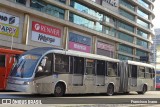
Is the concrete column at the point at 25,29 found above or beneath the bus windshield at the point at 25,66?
above

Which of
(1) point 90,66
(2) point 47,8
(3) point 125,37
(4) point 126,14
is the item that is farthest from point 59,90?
(4) point 126,14

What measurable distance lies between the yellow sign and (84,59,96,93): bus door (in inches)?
751

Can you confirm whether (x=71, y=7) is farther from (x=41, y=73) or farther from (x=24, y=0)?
(x=41, y=73)

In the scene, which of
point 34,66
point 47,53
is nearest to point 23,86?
point 34,66

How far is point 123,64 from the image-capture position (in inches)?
912

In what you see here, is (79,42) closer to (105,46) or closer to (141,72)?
(105,46)

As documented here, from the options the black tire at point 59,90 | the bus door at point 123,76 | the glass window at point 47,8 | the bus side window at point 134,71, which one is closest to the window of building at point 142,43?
the glass window at point 47,8

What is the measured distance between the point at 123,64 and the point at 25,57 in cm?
953

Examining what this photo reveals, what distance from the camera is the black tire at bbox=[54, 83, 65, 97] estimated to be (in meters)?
16.4

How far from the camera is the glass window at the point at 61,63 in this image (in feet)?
54.6

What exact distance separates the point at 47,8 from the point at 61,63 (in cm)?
2658

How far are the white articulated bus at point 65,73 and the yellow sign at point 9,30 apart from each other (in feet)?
58.0

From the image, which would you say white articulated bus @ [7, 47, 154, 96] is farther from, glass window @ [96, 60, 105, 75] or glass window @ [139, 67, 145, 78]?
glass window @ [139, 67, 145, 78]

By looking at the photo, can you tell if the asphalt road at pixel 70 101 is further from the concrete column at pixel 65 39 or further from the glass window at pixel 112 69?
the concrete column at pixel 65 39
